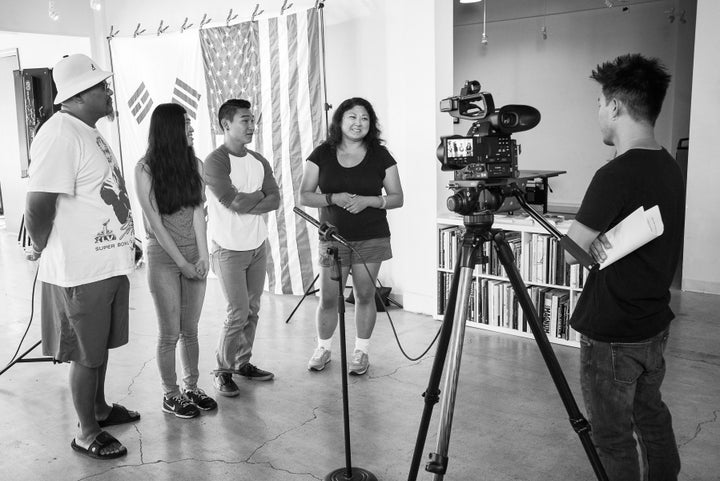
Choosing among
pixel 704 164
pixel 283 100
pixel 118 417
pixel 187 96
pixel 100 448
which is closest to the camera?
pixel 100 448

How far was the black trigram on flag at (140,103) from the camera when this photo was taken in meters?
6.47

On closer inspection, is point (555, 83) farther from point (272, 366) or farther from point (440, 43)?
point (272, 366)

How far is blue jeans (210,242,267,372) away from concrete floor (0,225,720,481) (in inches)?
8.5

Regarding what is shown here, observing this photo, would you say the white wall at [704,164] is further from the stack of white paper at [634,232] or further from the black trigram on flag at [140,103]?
the black trigram on flag at [140,103]

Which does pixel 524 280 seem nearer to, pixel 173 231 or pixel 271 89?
pixel 173 231

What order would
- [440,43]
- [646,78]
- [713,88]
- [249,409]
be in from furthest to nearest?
1. [713,88]
2. [440,43]
3. [249,409]
4. [646,78]

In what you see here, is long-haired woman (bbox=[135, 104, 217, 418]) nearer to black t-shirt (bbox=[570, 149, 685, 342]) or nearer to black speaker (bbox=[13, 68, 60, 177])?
black t-shirt (bbox=[570, 149, 685, 342])

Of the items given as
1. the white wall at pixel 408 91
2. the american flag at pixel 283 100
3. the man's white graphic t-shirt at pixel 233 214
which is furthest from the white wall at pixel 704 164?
the man's white graphic t-shirt at pixel 233 214

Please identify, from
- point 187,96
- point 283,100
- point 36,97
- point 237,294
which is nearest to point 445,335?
point 237,294

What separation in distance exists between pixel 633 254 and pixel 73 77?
2132 mm

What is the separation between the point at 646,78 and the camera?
171cm

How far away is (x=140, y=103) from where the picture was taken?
6.54 m

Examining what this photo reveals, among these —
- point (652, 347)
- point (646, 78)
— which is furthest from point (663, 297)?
point (646, 78)

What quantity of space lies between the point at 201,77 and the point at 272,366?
3.24 meters
